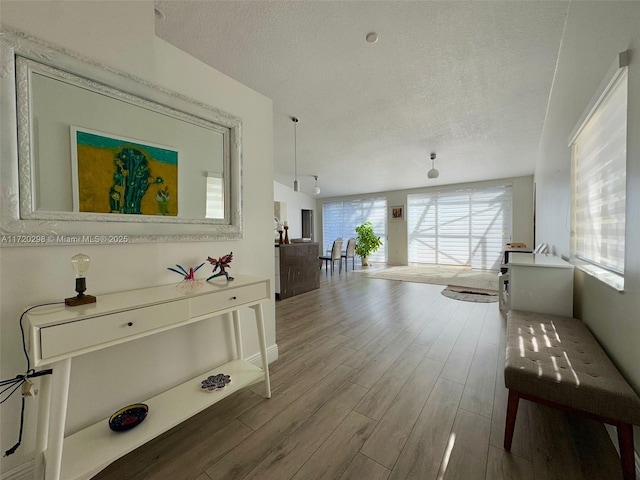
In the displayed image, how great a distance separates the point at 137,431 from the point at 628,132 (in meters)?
2.73

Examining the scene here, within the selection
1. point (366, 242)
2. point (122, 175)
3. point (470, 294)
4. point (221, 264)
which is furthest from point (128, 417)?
point (366, 242)

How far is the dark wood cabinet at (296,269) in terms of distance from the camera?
13.3ft

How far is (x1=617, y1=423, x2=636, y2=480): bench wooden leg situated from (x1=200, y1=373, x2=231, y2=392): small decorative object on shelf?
1.82 m

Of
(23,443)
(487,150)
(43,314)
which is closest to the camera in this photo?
(43,314)

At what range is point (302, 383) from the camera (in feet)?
5.80

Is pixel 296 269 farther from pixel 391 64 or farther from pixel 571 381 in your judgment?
pixel 571 381

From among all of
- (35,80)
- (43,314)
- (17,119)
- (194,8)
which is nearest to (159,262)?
(43,314)

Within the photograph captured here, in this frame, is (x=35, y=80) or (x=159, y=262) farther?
(x=159, y=262)

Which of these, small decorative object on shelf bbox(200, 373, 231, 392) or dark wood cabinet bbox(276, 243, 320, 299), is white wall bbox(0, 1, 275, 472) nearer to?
small decorative object on shelf bbox(200, 373, 231, 392)

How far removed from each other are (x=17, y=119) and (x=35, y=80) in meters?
0.20

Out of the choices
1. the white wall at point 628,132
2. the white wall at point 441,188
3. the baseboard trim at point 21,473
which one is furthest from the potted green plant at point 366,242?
the baseboard trim at point 21,473

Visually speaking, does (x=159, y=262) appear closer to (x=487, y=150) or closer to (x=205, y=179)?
(x=205, y=179)

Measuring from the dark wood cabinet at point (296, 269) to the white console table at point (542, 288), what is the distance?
117 inches

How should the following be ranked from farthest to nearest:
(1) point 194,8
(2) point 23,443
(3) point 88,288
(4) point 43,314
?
(1) point 194,8 < (3) point 88,288 < (2) point 23,443 < (4) point 43,314
